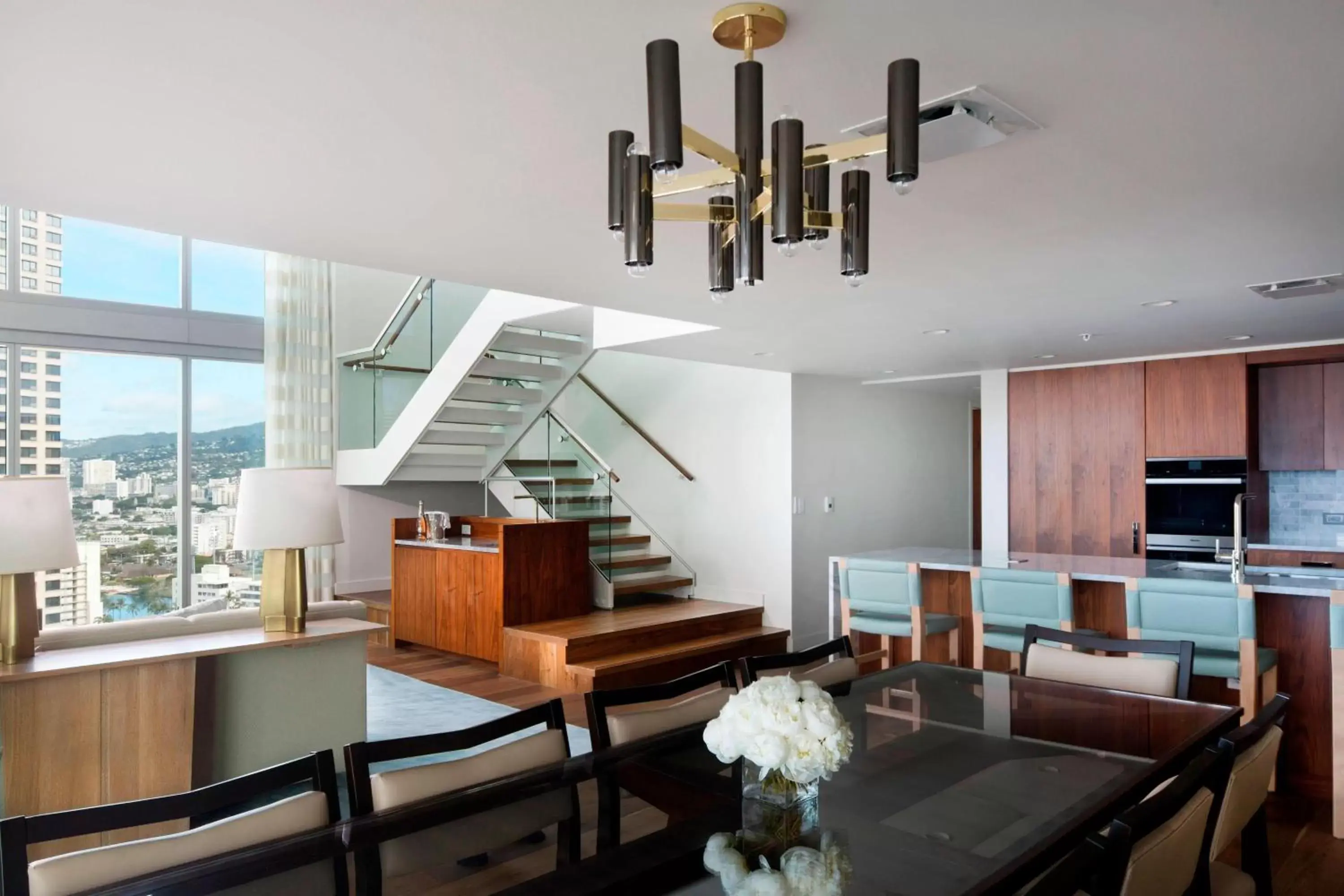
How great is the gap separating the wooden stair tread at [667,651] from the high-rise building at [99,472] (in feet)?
15.7

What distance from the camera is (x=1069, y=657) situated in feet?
10.3

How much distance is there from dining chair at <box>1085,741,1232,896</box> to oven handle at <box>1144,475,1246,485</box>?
4.91m

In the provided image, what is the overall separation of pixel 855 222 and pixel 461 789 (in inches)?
54.2

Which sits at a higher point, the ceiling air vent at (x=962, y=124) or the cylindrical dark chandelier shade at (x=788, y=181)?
the ceiling air vent at (x=962, y=124)

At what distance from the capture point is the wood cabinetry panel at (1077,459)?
6.39 m

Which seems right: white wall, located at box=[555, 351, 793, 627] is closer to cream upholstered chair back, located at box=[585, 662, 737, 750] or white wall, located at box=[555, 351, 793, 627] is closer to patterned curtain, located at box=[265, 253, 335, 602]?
patterned curtain, located at box=[265, 253, 335, 602]

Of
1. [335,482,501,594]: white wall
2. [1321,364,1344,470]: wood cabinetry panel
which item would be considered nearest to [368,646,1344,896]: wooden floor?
[335,482,501,594]: white wall

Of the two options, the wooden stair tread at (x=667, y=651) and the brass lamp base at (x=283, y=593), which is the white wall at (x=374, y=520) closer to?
the wooden stair tread at (x=667, y=651)

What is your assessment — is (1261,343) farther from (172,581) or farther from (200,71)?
(172,581)

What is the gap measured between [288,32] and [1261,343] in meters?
6.11

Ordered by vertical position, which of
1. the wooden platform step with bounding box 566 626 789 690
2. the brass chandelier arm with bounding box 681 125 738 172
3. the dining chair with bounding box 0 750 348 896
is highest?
the brass chandelier arm with bounding box 681 125 738 172

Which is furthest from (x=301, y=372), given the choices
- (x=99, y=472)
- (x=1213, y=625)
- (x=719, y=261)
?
(x=1213, y=625)

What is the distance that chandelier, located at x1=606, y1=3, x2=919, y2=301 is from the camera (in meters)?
1.42

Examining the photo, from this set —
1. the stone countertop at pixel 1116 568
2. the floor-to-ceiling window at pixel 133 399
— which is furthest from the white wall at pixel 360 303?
the stone countertop at pixel 1116 568
